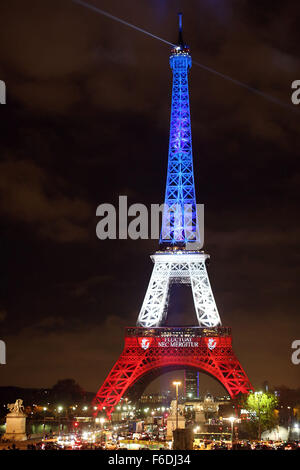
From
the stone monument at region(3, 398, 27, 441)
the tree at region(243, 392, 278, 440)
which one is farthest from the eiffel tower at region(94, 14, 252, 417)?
the stone monument at region(3, 398, 27, 441)

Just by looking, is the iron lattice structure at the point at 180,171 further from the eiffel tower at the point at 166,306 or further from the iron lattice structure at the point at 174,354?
the iron lattice structure at the point at 174,354

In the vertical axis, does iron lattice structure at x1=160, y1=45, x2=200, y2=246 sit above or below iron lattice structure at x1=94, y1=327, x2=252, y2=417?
above

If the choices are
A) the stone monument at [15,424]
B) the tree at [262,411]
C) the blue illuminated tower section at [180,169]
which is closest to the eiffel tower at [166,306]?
the blue illuminated tower section at [180,169]

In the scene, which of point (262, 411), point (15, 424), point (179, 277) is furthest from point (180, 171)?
point (15, 424)

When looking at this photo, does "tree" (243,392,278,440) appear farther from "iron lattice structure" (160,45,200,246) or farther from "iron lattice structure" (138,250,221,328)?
"iron lattice structure" (160,45,200,246)
